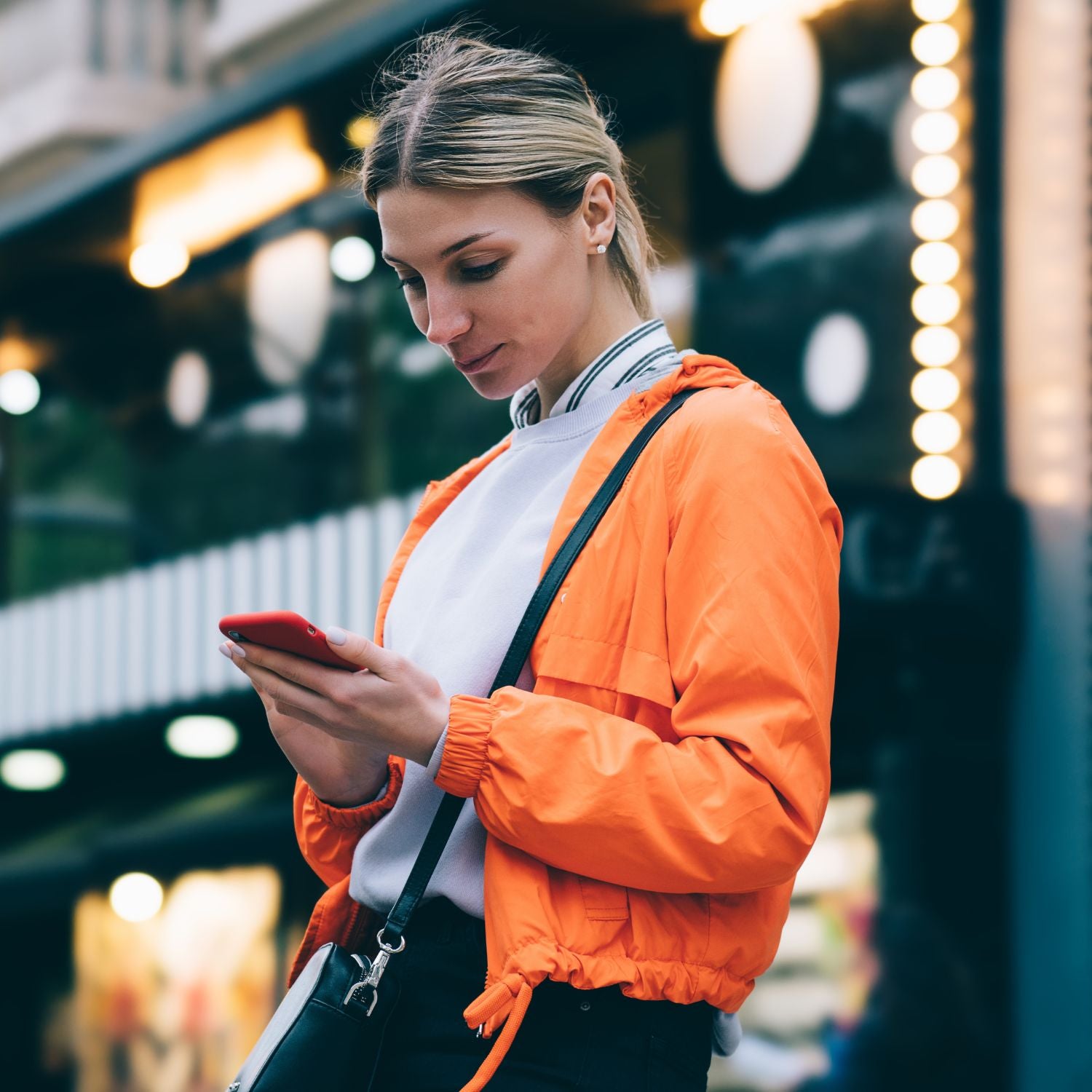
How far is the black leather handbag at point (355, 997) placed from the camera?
1624mm

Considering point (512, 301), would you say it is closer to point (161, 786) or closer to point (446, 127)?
point (446, 127)

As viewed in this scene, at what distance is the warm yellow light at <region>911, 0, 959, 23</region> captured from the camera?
5992 millimetres

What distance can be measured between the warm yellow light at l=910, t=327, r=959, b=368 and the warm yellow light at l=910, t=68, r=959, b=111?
2.83ft

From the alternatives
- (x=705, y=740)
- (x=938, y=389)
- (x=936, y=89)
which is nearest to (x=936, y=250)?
(x=938, y=389)

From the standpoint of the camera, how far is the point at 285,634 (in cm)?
153

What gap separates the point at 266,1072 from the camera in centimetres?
163

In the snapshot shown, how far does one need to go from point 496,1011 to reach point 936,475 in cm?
455

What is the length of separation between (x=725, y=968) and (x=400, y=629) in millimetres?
567

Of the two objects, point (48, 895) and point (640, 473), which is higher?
point (640, 473)

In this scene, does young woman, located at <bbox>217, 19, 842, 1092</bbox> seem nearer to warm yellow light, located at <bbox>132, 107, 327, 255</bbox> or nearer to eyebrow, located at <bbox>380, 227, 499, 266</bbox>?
eyebrow, located at <bbox>380, 227, 499, 266</bbox>

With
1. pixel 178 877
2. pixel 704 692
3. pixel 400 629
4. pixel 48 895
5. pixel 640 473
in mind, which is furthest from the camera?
pixel 48 895

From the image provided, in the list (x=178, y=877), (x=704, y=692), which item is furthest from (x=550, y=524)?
(x=178, y=877)

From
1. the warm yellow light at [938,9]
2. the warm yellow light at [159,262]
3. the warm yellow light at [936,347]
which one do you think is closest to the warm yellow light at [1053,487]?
the warm yellow light at [936,347]

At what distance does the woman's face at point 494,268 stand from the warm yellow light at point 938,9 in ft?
15.2
